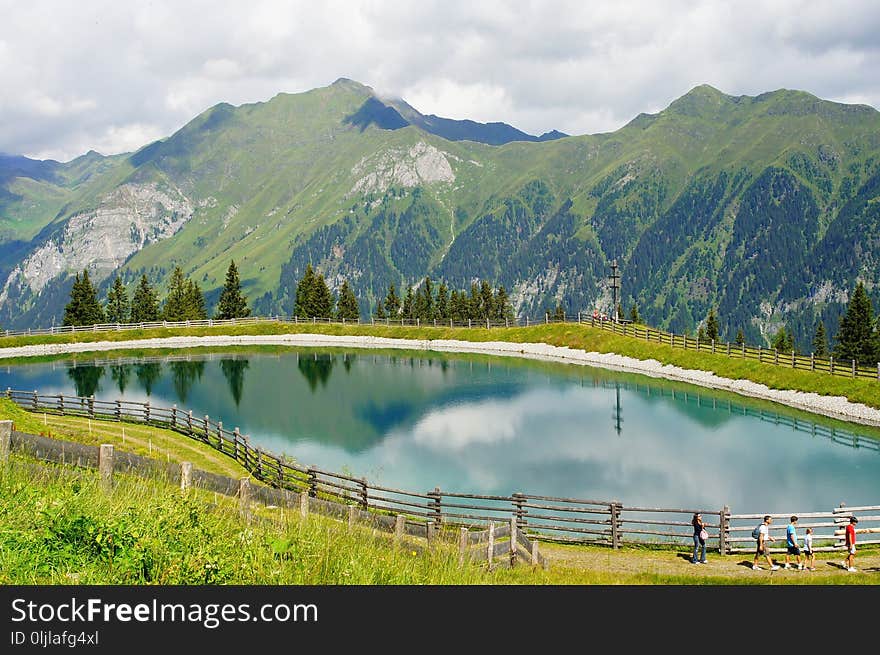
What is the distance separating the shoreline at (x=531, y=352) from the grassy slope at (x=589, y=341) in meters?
0.82

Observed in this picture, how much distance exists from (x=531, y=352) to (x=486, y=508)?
7709 cm

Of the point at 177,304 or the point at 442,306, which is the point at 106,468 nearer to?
the point at 177,304

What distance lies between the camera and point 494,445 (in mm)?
45625

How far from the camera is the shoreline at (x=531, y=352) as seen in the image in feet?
185

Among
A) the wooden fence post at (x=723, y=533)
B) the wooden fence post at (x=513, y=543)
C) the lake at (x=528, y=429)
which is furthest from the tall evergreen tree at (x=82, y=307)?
the wooden fence post at (x=513, y=543)

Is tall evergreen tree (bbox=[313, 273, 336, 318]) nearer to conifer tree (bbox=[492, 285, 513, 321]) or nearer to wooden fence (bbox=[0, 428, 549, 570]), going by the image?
conifer tree (bbox=[492, 285, 513, 321])

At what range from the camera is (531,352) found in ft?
333

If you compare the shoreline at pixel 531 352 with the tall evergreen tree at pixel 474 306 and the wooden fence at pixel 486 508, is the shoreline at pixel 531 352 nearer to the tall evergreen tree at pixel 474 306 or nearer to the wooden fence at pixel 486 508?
the tall evergreen tree at pixel 474 306

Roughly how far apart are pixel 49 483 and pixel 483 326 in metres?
112

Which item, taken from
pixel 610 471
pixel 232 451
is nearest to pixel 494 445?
pixel 610 471

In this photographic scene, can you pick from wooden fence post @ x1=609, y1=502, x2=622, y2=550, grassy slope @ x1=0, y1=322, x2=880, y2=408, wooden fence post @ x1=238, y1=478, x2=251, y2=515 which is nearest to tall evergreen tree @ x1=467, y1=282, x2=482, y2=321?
grassy slope @ x1=0, y1=322, x2=880, y2=408

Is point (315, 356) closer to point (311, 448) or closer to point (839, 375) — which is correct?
point (311, 448)

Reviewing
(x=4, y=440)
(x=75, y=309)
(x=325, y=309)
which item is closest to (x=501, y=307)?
(x=325, y=309)

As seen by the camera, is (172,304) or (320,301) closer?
(172,304)
